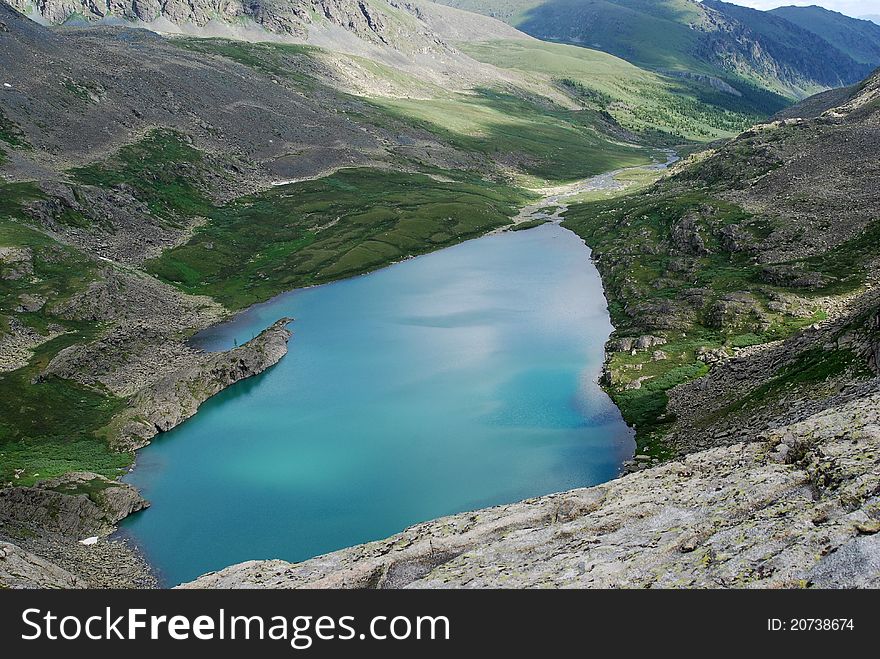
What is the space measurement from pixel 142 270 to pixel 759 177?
117299 millimetres

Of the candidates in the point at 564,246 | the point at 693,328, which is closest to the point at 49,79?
the point at 564,246

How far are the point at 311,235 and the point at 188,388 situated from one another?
3270 inches

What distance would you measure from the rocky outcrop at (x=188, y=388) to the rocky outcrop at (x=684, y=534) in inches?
1543

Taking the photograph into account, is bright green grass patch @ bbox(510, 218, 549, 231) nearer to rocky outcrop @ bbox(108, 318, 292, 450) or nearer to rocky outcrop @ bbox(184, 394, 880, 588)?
rocky outcrop @ bbox(108, 318, 292, 450)

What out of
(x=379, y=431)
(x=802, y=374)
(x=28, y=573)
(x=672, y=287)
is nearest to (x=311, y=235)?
(x=672, y=287)

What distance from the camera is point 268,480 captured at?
6562cm

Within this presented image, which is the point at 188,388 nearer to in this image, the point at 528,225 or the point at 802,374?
the point at 802,374

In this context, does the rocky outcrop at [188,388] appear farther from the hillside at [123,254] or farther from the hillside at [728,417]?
the hillside at [728,417]

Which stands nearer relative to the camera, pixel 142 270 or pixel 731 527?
pixel 731 527

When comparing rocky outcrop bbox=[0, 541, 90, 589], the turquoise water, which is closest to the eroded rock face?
the turquoise water

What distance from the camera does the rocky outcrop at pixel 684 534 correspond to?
24.4 m

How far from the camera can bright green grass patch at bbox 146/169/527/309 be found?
132250mm

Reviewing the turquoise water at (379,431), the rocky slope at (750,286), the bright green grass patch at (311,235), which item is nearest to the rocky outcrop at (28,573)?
the turquoise water at (379,431)

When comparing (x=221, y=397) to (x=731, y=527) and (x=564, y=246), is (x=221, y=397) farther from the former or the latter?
(x=564, y=246)
